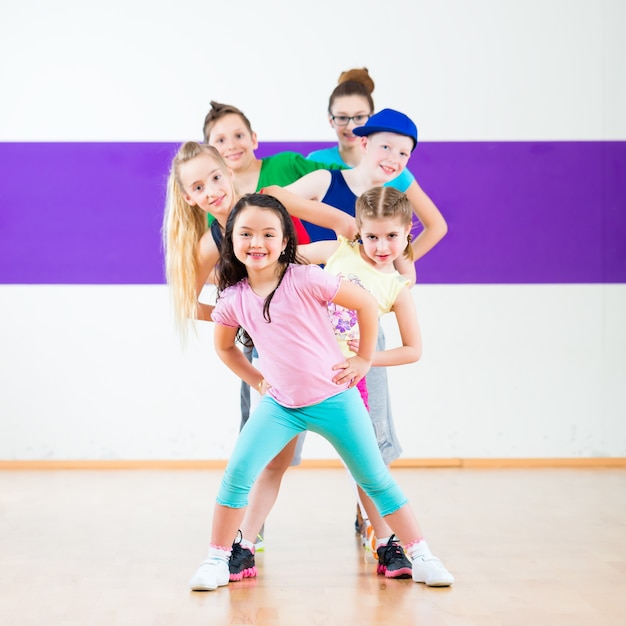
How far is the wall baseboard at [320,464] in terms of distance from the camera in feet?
14.0

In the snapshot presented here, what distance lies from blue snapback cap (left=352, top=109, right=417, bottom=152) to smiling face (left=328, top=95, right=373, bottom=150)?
588 mm

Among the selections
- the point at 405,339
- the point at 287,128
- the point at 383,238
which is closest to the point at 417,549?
the point at 405,339

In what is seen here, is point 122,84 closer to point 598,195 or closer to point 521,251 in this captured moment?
point 521,251

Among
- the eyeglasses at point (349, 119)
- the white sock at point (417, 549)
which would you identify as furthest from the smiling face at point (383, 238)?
the eyeglasses at point (349, 119)

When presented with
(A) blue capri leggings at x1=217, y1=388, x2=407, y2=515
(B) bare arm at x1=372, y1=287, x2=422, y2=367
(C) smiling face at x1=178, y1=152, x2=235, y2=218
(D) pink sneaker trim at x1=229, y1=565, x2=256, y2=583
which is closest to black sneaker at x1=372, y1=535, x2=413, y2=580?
(A) blue capri leggings at x1=217, y1=388, x2=407, y2=515

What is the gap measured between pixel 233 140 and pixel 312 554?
119cm

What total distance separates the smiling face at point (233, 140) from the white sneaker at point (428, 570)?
3.81 ft

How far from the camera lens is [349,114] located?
10.8 feet

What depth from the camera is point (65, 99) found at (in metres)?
4.27

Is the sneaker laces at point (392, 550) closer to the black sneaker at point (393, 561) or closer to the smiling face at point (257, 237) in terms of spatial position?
the black sneaker at point (393, 561)

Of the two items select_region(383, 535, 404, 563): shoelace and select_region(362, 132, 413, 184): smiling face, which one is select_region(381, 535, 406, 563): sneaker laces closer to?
select_region(383, 535, 404, 563): shoelace

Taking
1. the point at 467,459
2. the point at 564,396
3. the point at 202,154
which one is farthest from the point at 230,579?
the point at 564,396

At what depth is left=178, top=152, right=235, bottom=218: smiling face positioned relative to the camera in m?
2.44

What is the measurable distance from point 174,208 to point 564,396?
2.49 metres
